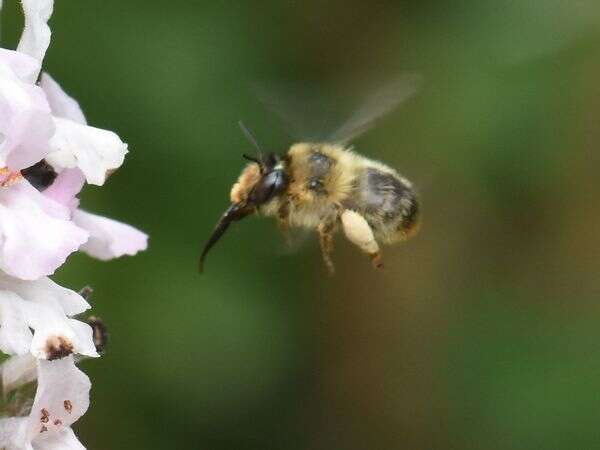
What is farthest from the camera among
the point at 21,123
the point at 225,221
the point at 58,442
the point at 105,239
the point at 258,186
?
the point at 258,186

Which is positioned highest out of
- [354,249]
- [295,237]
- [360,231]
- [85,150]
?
[85,150]

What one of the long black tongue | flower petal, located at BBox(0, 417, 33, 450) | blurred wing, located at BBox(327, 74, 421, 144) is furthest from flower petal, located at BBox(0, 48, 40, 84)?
blurred wing, located at BBox(327, 74, 421, 144)

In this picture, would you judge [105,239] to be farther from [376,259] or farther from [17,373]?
[376,259]

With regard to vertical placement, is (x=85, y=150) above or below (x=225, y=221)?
above

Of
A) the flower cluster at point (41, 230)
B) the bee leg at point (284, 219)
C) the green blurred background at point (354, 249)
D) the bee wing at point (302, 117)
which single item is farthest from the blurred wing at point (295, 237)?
the green blurred background at point (354, 249)

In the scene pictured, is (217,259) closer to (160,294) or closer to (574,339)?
(160,294)

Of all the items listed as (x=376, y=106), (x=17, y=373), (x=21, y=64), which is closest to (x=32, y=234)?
(x=21, y=64)

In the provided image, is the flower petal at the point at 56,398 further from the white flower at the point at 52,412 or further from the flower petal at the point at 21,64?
the flower petal at the point at 21,64
